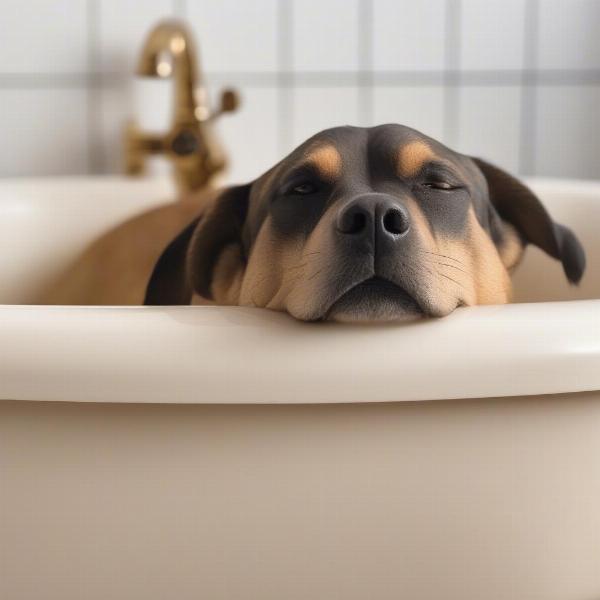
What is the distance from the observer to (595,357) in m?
0.86

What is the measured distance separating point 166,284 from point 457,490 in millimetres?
545

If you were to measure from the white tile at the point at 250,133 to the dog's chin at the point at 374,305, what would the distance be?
151 centimetres

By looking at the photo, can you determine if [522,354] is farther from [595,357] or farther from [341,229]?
[341,229]

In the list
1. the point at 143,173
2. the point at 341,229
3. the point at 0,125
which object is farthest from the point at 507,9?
the point at 341,229

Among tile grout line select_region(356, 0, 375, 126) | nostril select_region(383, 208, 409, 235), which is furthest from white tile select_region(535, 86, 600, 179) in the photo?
nostril select_region(383, 208, 409, 235)

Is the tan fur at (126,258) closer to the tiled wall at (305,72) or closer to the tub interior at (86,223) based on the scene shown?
the tub interior at (86,223)

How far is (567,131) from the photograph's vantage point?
8.09 ft

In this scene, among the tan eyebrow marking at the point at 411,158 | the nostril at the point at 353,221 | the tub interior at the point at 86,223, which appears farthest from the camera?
the tub interior at the point at 86,223

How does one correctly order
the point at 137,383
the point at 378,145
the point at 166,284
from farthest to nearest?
the point at 166,284
the point at 378,145
the point at 137,383

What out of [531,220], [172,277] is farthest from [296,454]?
[531,220]

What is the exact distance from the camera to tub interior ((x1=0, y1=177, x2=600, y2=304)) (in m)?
1.75

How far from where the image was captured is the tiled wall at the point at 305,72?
2354 millimetres

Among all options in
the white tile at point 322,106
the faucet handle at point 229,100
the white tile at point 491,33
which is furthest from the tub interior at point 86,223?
the white tile at point 491,33

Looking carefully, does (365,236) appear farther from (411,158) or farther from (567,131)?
(567,131)
